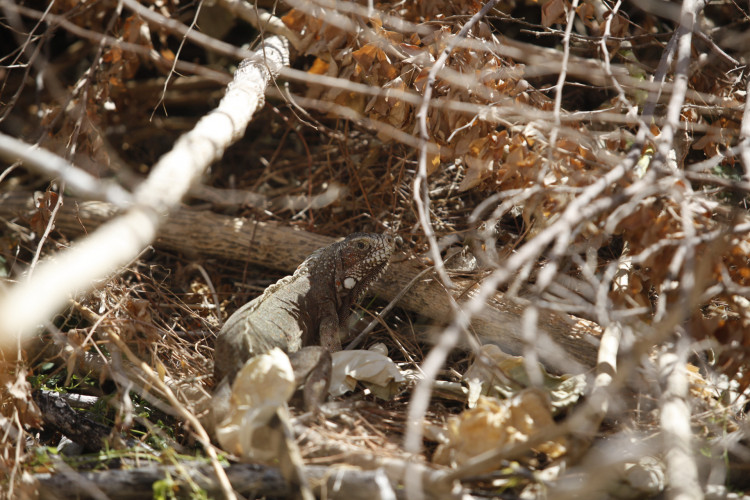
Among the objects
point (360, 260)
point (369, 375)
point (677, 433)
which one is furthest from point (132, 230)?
point (677, 433)

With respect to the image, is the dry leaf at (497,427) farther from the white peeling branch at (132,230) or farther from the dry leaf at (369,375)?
the white peeling branch at (132,230)

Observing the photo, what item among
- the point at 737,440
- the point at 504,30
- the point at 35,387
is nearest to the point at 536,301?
the point at 737,440

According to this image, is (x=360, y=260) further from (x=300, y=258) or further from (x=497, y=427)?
(x=497, y=427)

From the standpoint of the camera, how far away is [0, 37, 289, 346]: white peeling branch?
1.98m

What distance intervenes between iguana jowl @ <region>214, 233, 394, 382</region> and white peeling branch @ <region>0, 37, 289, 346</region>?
108 centimetres

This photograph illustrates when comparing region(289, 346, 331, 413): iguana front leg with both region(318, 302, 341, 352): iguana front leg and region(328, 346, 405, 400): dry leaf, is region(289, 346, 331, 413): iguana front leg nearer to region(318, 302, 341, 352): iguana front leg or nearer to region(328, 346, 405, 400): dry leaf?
region(328, 346, 405, 400): dry leaf

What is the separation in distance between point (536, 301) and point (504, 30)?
4145 millimetres

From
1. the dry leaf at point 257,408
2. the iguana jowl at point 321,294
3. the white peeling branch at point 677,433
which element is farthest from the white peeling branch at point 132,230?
the white peeling branch at point 677,433

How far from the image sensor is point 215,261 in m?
5.01

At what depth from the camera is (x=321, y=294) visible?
13.7ft

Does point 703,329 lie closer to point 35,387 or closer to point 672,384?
point 672,384

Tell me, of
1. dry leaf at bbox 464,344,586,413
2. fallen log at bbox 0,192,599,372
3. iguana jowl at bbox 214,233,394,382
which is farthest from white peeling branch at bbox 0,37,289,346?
dry leaf at bbox 464,344,586,413

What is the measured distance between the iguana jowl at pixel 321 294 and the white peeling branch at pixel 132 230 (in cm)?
108

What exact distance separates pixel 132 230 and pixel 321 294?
2.12m
